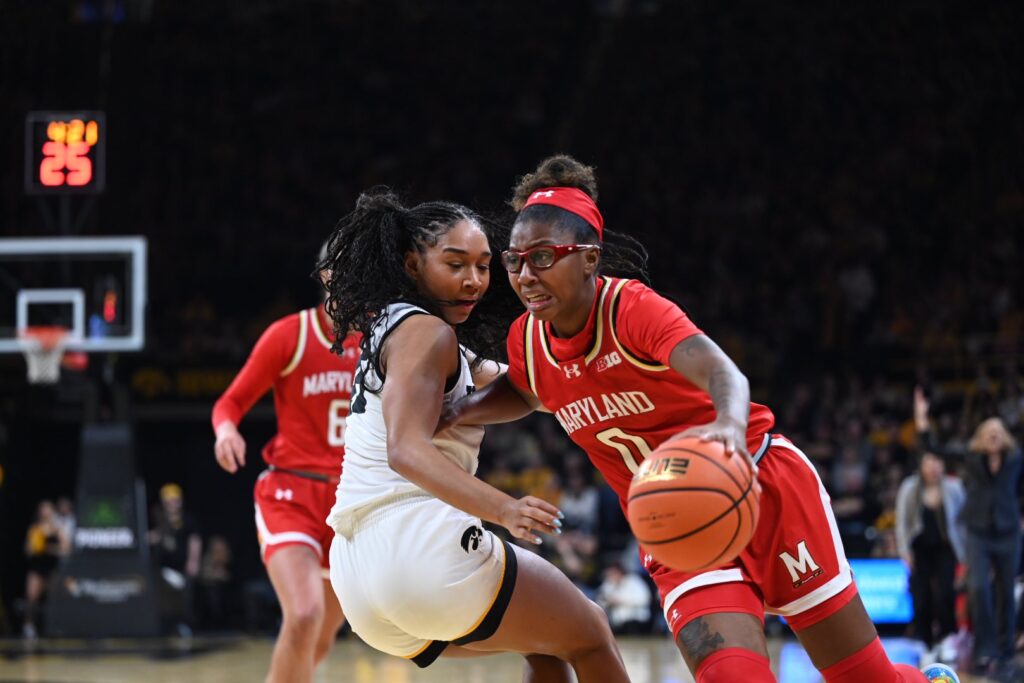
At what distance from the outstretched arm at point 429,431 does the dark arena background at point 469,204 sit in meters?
7.59

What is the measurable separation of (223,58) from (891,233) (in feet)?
36.1

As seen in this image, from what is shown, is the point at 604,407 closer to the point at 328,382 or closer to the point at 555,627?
the point at 555,627

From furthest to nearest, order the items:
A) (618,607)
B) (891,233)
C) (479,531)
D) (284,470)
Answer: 1. (891,233)
2. (618,607)
3. (284,470)
4. (479,531)

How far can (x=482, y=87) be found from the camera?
20.8 meters

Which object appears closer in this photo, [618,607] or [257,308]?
[618,607]

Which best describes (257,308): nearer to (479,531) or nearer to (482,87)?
(482,87)

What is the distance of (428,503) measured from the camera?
3.47 metres

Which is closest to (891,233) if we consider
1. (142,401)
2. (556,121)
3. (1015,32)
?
(1015,32)

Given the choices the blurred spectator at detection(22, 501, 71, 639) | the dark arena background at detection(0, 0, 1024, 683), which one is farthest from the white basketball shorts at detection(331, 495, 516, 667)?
the blurred spectator at detection(22, 501, 71, 639)

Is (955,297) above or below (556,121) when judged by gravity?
below

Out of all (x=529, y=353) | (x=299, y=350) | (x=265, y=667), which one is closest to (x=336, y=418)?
(x=299, y=350)

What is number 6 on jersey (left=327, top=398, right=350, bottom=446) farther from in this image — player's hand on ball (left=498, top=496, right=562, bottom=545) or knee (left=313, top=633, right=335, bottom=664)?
player's hand on ball (left=498, top=496, right=562, bottom=545)

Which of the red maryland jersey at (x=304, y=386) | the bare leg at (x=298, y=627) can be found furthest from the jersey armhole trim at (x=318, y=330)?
the bare leg at (x=298, y=627)

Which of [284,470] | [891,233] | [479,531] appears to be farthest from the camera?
[891,233]
